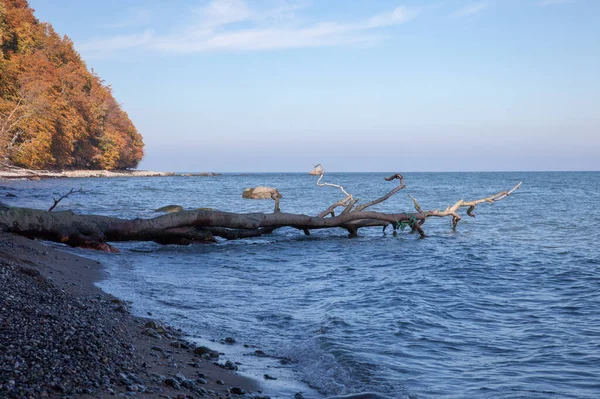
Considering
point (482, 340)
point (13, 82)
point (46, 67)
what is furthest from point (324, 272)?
point (46, 67)

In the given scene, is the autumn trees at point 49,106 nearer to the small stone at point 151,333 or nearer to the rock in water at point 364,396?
the small stone at point 151,333

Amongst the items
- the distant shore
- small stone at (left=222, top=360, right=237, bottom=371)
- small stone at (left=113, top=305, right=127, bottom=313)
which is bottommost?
small stone at (left=222, top=360, right=237, bottom=371)

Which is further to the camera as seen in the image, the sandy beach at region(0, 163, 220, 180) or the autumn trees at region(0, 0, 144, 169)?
the sandy beach at region(0, 163, 220, 180)

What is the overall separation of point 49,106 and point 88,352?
151 ft

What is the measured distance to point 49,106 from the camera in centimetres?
4422

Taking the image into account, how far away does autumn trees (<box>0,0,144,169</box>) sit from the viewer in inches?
1593

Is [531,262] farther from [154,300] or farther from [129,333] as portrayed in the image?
[129,333]

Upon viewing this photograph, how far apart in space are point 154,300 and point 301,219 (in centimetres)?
832

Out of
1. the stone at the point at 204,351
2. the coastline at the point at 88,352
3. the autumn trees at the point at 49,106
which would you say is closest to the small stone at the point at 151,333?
the coastline at the point at 88,352

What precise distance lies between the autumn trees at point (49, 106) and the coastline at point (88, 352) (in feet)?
115

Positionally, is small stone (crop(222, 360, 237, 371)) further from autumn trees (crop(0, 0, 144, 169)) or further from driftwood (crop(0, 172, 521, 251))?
autumn trees (crop(0, 0, 144, 169))

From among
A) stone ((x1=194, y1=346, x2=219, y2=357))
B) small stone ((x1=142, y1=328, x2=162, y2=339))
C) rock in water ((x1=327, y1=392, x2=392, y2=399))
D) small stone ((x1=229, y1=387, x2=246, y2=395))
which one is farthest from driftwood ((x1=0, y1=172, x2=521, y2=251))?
rock in water ((x1=327, y1=392, x2=392, y2=399))

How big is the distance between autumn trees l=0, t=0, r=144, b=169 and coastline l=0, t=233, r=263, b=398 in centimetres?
3515

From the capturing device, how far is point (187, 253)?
1373cm
